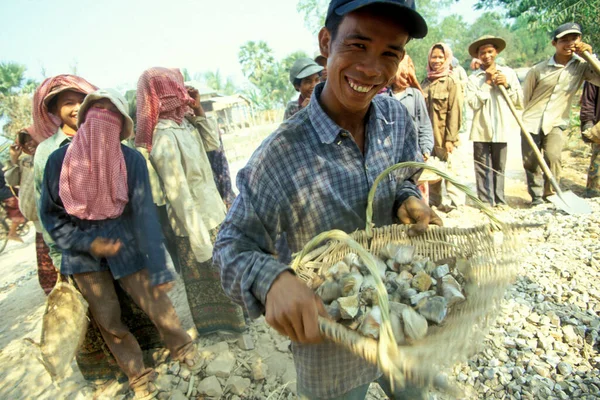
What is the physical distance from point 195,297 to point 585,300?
3011 mm

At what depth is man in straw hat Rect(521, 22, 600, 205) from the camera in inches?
159

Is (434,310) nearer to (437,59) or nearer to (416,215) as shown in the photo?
(416,215)

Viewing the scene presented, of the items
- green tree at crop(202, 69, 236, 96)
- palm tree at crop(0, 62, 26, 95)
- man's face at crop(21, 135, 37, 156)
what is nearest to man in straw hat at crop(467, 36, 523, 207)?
man's face at crop(21, 135, 37, 156)

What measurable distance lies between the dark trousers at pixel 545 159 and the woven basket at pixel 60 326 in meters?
5.36

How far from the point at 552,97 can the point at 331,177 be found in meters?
4.60

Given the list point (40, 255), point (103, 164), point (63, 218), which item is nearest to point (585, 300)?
point (103, 164)

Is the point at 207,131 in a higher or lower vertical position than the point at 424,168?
higher

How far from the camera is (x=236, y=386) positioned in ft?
A: 7.57

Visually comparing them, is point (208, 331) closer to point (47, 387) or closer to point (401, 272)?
point (47, 387)

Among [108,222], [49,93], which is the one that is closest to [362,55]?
[108,222]

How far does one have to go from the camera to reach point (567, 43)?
159 inches

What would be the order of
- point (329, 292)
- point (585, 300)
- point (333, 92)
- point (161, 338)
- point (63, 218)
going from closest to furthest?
point (329, 292) < point (333, 92) < point (63, 218) < point (585, 300) < point (161, 338)

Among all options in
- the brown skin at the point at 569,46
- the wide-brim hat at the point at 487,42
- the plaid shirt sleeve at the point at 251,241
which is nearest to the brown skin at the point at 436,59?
the wide-brim hat at the point at 487,42

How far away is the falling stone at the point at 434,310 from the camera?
103cm
